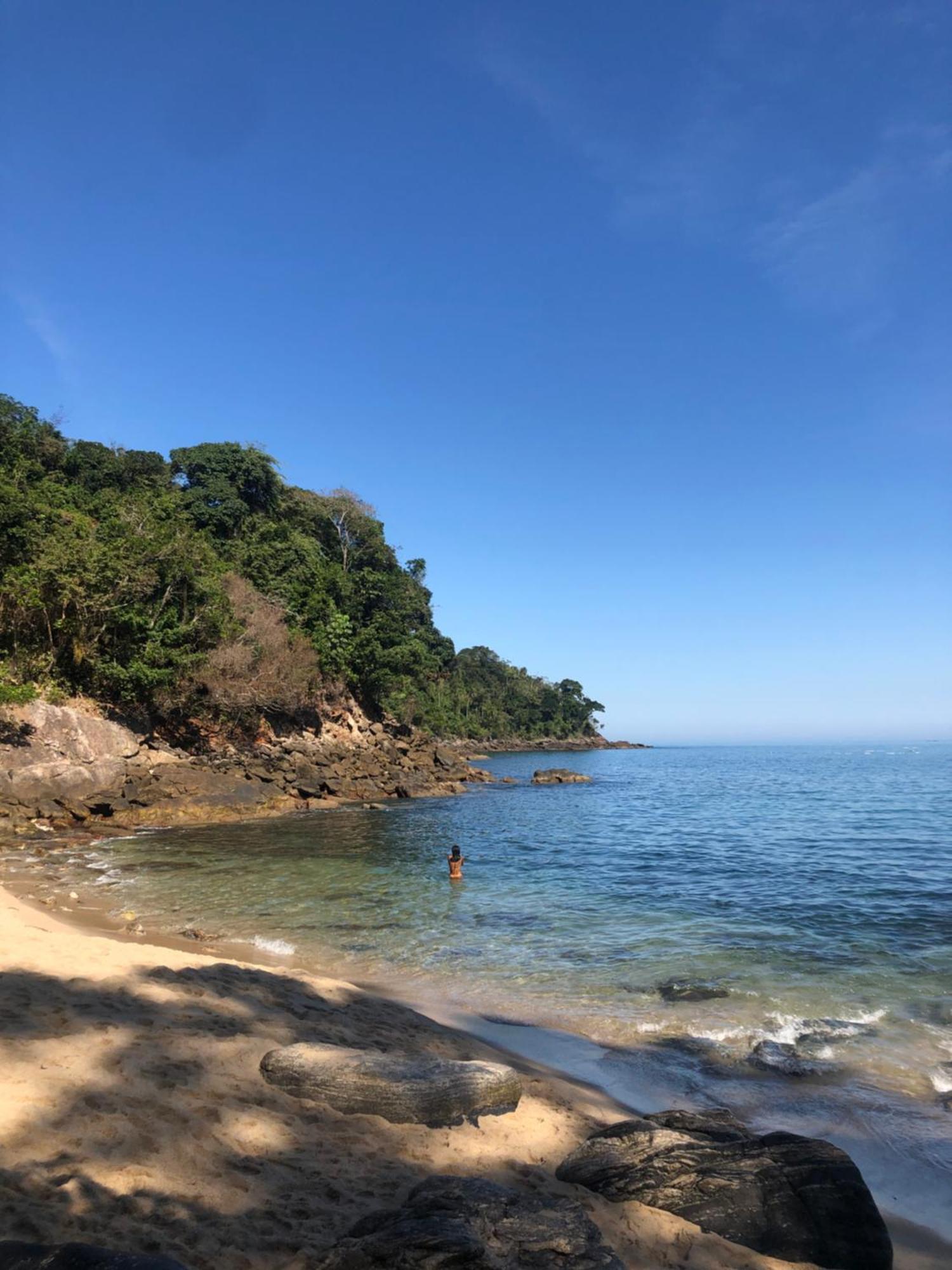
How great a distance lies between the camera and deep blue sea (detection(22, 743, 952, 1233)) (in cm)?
704

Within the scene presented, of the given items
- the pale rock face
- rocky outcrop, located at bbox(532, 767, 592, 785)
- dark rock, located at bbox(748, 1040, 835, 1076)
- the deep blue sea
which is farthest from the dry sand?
rocky outcrop, located at bbox(532, 767, 592, 785)

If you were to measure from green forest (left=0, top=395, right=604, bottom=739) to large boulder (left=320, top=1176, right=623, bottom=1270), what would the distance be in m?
23.2

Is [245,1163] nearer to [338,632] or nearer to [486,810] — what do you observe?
[486,810]

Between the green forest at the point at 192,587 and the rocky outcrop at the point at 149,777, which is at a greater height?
the green forest at the point at 192,587

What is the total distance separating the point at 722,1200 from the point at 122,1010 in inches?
196

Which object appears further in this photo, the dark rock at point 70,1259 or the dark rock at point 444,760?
the dark rock at point 444,760

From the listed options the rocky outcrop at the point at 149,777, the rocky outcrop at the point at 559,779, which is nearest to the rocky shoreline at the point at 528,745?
the rocky outcrop at the point at 559,779

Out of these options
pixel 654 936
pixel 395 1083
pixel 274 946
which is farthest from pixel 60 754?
pixel 395 1083

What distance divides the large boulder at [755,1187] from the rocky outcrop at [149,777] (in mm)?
22066

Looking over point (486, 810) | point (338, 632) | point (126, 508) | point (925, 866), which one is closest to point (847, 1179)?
point (925, 866)

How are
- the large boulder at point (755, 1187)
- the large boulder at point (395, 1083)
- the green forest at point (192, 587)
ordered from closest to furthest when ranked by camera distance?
the large boulder at point (755, 1187) < the large boulder at point (395, 1083) < the green forest at point (192, 587)

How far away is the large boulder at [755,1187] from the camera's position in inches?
163

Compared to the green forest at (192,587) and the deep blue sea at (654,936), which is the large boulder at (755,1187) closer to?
the deep blue sea at (654,936)

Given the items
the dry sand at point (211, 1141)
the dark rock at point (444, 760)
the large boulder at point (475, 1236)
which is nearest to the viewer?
the large boulder at point (475, 1236)
